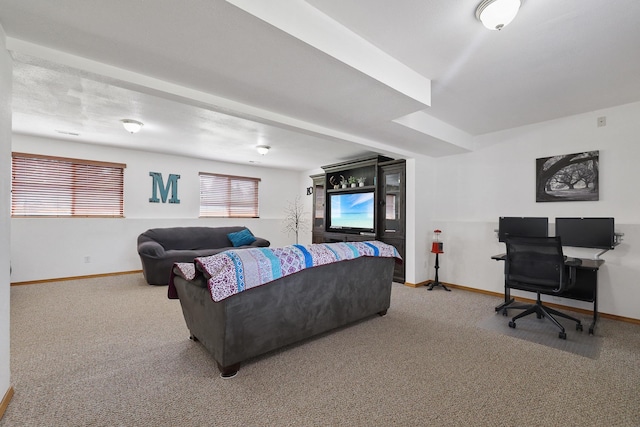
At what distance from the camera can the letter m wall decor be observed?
5.79 m

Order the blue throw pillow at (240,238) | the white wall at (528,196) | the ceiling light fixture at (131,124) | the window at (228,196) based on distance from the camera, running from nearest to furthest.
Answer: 1. the white wall at (528,196)
2. the ceiling light fixture at (131,124)
3. the blue throw pillow at (240,238)
4. the window at (228,196)

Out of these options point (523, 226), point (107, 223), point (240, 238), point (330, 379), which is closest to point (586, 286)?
point (523, 226)

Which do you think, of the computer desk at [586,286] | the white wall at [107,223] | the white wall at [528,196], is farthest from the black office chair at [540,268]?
the white wall at [107,223]

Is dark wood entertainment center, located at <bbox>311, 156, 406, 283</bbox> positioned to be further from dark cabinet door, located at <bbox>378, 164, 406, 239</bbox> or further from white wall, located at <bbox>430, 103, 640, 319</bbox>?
white wall, located at <bbox>430, 103, 640, 319</bbox>

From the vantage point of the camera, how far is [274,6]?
1.66 metres

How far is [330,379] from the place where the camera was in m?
2.06

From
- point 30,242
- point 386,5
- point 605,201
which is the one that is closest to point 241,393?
point 386,5

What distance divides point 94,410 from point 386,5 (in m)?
3.05

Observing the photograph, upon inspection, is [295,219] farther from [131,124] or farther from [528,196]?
[528,196]

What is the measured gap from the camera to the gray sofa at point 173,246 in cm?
470

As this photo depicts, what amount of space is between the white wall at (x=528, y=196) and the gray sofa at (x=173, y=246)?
3781mm

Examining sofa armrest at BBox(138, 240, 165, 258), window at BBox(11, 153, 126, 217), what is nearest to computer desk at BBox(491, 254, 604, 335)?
sofa armrest at BBox(138, 240, 165, 258)

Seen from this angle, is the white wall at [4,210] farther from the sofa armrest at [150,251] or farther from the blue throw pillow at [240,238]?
the blue throw pillow at [240,238]

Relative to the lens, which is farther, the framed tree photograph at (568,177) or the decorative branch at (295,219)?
the decorative branch at (295,219)
